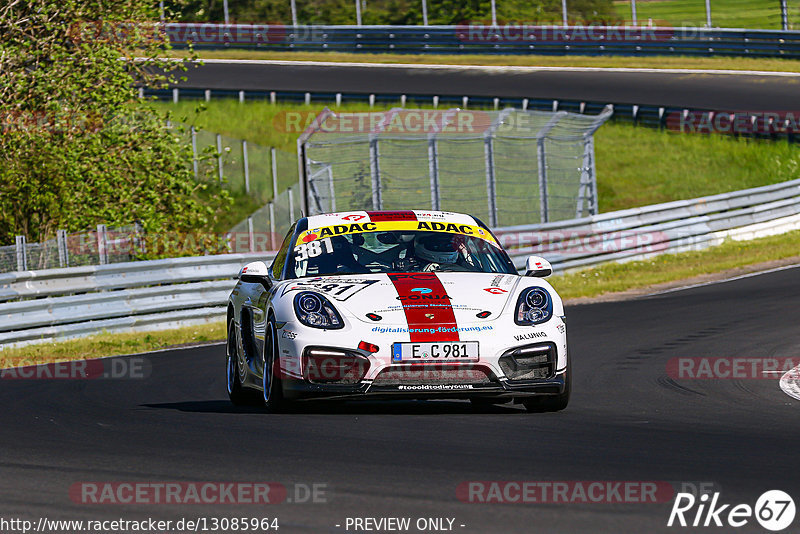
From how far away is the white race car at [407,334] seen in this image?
841 cm

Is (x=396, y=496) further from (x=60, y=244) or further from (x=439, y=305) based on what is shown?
(x=60, y=244)

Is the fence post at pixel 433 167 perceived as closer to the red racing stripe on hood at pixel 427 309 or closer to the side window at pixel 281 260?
the side window at pixel 281 260

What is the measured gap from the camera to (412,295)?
8.66 meters

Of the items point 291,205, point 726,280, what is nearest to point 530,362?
point 726,280

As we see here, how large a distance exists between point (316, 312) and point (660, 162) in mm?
26452

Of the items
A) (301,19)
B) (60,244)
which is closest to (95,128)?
(60,244)

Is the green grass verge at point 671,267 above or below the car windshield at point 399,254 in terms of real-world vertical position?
below

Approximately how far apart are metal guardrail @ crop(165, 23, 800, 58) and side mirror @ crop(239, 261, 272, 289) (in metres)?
34.0

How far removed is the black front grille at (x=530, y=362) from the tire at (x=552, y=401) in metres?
0.20

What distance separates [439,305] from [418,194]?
919 inches

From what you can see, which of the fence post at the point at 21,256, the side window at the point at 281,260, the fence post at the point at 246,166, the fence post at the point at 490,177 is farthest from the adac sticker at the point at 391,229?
the fence post at the point at 246,166

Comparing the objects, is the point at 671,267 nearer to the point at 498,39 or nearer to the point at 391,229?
the point at 391,229

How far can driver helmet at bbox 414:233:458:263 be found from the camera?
31.7 feet

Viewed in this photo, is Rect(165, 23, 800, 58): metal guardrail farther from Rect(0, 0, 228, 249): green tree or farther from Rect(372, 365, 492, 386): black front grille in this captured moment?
Rect(372, 365, 492, 386): black front grille
